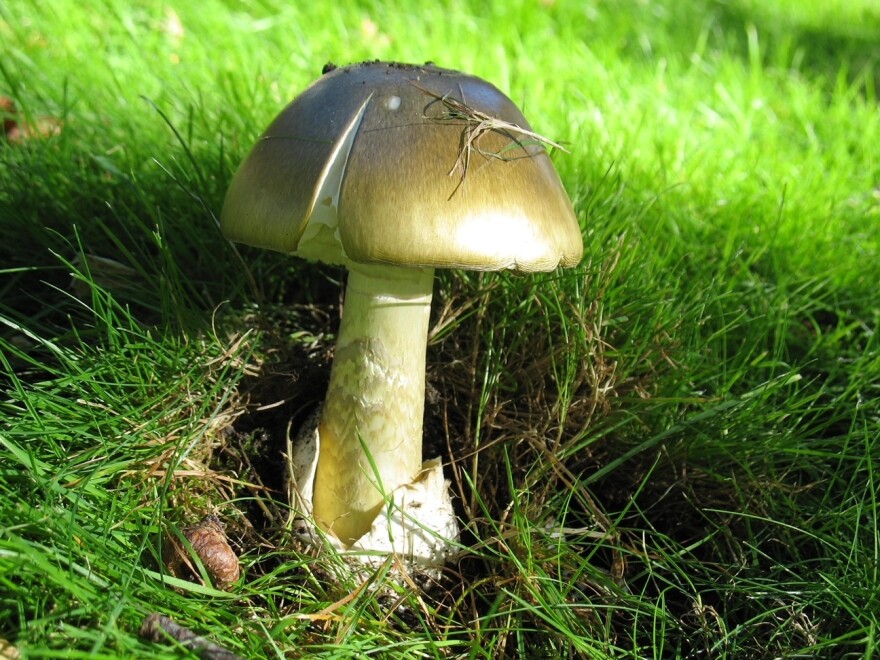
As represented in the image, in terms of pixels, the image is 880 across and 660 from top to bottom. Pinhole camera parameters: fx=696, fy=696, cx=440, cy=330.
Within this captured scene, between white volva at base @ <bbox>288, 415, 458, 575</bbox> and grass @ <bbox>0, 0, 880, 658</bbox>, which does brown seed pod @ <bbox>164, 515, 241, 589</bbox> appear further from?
white volva at base @ <bbox>288, 415, 458, 575</bbox>

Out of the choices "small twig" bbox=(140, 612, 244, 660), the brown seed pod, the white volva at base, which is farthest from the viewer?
the white volva at base

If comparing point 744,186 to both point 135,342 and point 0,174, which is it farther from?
point 0,174

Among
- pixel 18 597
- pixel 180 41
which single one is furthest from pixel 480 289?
pixel 180 41

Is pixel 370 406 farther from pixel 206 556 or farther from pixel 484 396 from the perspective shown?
pixel 206 556

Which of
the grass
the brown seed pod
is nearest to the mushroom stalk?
the grass

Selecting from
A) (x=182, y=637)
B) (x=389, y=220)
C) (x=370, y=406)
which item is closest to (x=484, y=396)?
(x=370, y=406)

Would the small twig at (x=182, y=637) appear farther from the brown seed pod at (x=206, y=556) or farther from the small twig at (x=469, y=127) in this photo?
the small twig at (x=469, y=127)

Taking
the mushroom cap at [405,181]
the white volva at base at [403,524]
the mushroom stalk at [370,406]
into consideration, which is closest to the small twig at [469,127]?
the mushroom cap at [405,181]
